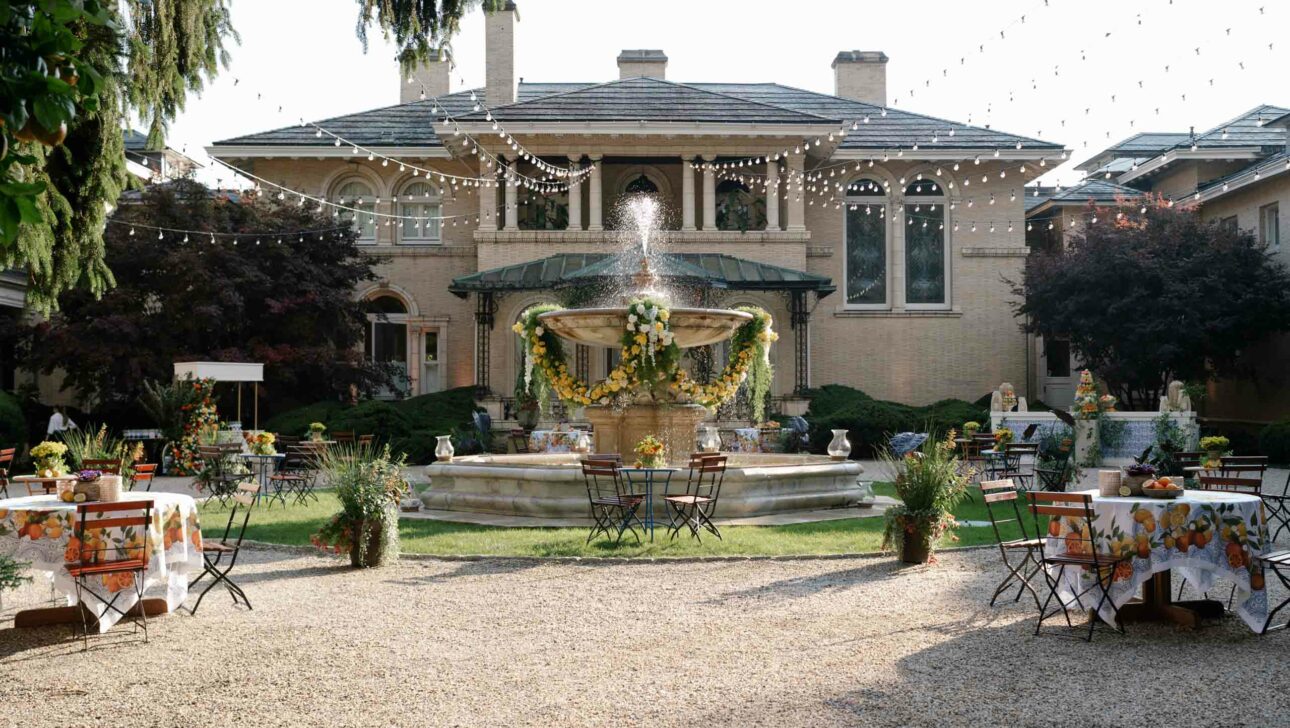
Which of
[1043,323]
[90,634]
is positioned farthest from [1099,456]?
[90,634]

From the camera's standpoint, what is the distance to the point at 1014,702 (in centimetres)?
608

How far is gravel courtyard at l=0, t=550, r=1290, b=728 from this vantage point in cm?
592

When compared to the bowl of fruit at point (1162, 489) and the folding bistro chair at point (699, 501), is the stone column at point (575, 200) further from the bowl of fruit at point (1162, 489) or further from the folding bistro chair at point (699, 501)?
the bowl of fruit at point (1162, 489)

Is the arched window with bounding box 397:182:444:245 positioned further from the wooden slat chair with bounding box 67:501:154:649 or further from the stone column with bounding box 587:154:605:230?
the wooden slat chair with bounding box 67:501:154:649

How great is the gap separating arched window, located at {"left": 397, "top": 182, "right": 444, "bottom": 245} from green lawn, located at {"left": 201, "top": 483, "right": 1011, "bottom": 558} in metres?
20.0

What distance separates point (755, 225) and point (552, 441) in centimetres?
1167

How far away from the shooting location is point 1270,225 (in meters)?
30.7

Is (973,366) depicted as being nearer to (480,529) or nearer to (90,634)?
(480,529)

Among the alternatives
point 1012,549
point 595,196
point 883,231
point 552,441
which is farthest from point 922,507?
point 883,231

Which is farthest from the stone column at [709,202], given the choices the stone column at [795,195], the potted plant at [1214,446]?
the potted plant at [1214,446]

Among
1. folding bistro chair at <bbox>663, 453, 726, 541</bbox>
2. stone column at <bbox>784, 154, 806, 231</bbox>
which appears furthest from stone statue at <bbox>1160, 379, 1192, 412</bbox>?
folding bistro chair at <bbox>663, 453, 726, 541</bbox>

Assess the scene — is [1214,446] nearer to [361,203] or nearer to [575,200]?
[575,200]

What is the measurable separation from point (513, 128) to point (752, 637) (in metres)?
24.2

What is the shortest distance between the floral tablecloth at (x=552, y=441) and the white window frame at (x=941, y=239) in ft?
46.4
